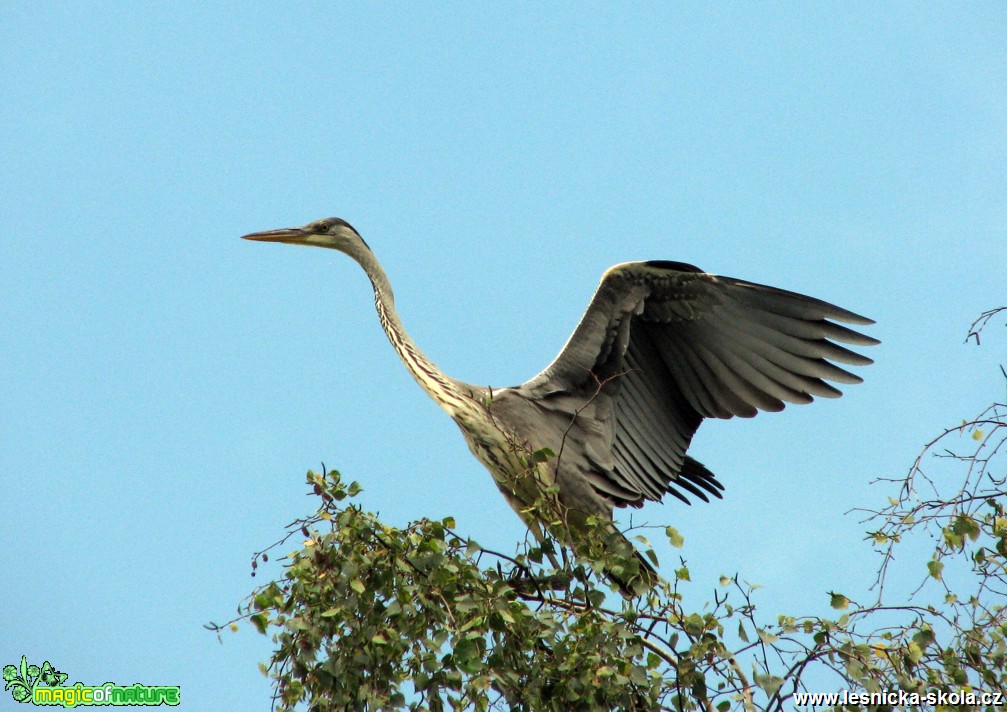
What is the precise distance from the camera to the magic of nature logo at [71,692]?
16.9 feet

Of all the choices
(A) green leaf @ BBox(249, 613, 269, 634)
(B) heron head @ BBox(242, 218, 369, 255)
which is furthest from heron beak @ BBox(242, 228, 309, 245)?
(A) green leaf @ BBox(249, 613, 269, 634)

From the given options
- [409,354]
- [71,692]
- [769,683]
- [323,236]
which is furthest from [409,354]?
[769,683]

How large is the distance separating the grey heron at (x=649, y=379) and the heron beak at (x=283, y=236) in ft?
4.31

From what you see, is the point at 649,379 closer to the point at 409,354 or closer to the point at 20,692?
the point at 409,354

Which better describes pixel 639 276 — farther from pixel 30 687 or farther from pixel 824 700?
pixel 30 687

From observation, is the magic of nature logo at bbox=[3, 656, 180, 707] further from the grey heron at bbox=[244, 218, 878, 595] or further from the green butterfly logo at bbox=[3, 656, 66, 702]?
the grey heron at bbox=[244, 218, 878, 595]

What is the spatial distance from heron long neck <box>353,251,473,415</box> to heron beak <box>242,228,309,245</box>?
38cm

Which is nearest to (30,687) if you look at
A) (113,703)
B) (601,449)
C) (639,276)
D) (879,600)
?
(113,703)

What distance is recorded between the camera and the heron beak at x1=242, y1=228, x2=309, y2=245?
670 centimetres

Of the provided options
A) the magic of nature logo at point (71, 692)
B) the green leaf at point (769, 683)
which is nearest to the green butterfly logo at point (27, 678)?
the magic of nature logo at point (71, 692)

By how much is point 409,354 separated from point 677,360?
54.2 inches

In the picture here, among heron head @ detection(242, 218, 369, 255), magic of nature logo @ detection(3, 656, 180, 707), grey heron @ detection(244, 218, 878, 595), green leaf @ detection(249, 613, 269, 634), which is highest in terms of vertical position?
heron head @ detection(242, 218, 369, 255)

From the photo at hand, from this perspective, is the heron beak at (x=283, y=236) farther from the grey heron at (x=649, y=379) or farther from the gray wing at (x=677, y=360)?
the gray wing at (x=677, y=360)

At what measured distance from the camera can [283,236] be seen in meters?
6.71
